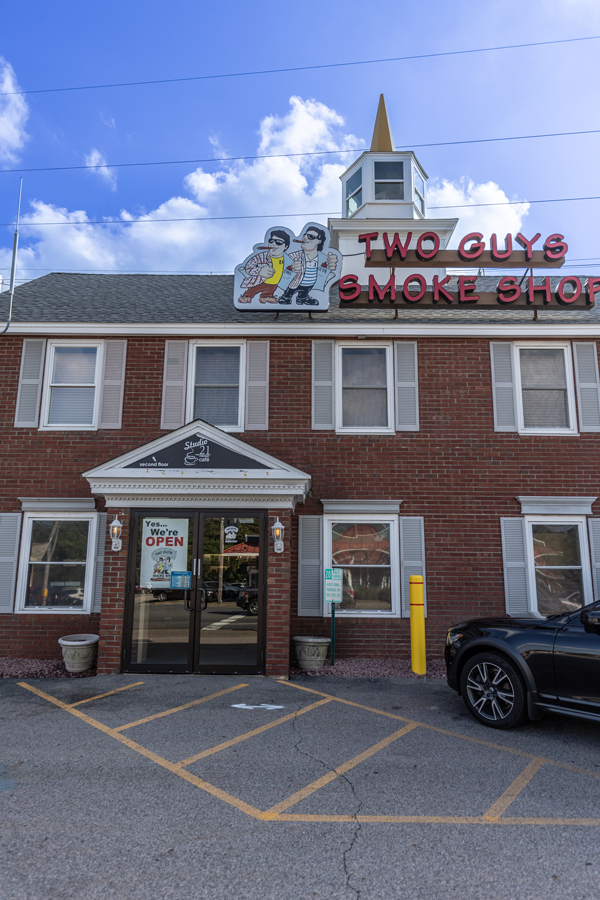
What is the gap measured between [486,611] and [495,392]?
388 centimetres

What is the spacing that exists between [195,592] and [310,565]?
215cm

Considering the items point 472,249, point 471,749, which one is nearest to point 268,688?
point 471,749

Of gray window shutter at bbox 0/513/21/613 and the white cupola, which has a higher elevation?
the white cupola

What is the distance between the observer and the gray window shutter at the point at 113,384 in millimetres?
10062

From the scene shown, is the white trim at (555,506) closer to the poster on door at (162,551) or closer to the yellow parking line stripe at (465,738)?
the yellow parking line stripe at (465,738)

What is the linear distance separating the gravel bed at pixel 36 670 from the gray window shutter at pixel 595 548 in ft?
27.2

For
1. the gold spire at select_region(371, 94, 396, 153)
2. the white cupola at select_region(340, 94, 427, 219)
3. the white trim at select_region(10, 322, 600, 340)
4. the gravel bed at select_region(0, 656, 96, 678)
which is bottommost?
the gravel bed at select_region(0, 656, 96, 678)

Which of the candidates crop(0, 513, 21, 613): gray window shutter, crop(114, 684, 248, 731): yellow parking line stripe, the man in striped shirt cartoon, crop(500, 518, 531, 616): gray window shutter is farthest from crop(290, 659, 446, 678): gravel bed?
the man in striped shirt cartoon

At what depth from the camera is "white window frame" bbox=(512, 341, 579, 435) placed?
32.9 feet

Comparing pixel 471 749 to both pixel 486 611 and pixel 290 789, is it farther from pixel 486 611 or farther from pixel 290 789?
pixel 486 611

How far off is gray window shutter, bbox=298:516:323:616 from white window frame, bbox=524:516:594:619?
3578 mm

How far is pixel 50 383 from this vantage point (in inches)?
404

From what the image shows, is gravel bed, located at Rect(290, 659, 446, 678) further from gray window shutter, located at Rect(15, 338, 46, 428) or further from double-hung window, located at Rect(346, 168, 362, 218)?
double-hung window, located at Rect(346, 168, 362, 218)

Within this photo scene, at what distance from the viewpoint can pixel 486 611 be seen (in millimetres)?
Result: 9430
